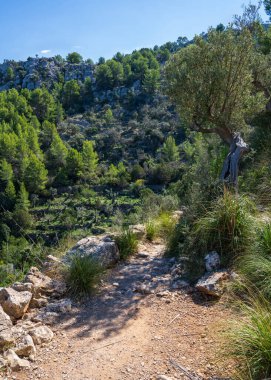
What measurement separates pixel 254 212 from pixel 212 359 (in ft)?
7.94

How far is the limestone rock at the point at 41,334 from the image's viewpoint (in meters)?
3.23

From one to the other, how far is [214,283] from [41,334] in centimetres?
182

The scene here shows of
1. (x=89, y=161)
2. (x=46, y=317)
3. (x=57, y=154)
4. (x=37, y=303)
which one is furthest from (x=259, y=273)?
(x=57, y=154)

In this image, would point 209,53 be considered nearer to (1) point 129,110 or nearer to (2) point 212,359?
(2) point 212,359

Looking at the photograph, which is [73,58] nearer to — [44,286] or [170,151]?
[170,151]

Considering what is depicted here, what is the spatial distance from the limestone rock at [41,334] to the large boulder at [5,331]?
209mm

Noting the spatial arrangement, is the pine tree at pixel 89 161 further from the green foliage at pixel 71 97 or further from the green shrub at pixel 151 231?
the green shrub at pixel 151 231

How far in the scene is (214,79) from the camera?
643 cm

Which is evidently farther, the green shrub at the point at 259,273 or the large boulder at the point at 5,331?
the large boulder at the point at 5,331

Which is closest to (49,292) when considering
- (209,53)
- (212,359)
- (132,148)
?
(212,359)

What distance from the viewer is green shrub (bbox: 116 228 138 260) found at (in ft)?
17.8

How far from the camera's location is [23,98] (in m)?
78.8

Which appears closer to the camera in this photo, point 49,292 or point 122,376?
point 122,376

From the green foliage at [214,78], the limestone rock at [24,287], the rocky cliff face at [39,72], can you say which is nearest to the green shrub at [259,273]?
the limestone rock at [24,287]
